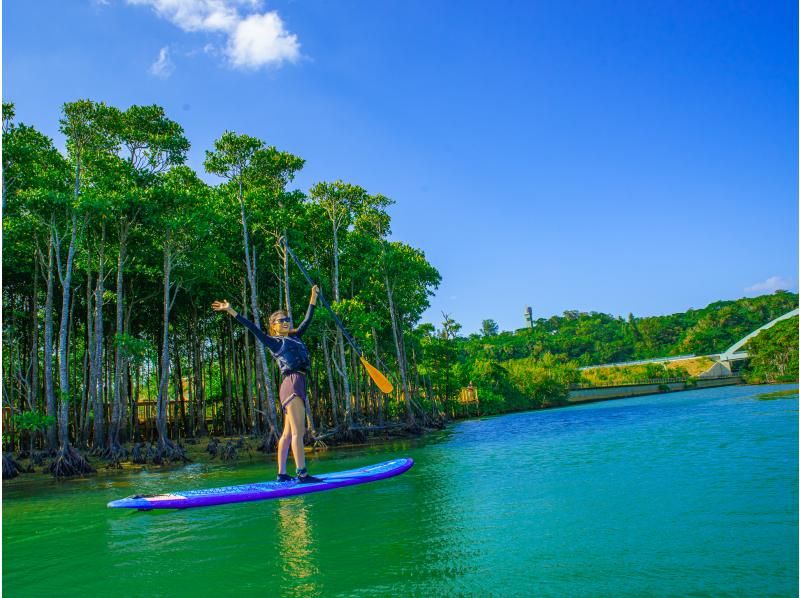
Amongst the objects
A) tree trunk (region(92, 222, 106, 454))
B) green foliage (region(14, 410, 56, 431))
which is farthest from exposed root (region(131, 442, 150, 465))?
green foliage (region(14, 410, 56, 431))

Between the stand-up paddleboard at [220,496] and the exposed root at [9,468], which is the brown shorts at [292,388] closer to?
the stand-up paddleboard at [220,496]

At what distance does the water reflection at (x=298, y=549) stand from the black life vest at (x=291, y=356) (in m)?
1.75

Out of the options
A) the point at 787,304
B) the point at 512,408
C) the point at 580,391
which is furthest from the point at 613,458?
the point at 787,304

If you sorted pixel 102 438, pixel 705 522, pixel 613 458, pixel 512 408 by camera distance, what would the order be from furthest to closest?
pixel 512 408 → pixel 102 438 → pixel 613 458 → pixel 705 522

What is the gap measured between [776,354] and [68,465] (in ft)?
160

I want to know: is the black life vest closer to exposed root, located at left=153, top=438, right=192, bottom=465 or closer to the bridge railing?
exposed root, located at left=153, top=438, right=192, bottom=465

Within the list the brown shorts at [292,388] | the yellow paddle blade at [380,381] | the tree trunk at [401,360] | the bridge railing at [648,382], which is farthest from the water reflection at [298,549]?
the bridge railing at [648,382]

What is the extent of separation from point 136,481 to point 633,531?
10.9 m

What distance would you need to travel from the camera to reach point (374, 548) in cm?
544

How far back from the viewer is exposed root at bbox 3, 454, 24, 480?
44.2ft

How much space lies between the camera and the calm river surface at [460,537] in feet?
14.4

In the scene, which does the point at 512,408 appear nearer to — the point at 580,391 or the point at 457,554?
the point at 580,391

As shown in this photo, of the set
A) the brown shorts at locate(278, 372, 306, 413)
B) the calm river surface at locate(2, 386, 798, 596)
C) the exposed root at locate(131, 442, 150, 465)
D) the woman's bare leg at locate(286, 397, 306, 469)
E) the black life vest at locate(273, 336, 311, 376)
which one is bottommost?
the calm river surface at locate(2, 386, 798, 596)

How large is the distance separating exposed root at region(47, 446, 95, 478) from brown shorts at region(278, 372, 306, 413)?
10275 mm
